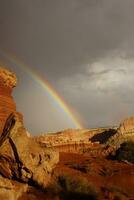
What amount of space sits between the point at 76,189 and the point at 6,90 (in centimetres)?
2706

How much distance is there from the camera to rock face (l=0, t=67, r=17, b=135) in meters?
42.4

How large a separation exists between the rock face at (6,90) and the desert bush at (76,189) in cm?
2349

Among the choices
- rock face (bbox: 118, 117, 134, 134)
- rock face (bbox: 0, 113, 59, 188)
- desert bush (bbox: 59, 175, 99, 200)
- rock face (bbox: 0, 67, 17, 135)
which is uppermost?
rock face (bbox: 0, 67, 17, 135)

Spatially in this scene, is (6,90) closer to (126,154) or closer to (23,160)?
(126,154)

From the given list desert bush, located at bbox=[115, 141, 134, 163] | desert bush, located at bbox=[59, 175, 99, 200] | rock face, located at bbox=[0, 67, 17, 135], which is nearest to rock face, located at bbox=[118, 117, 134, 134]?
rock face, located at bbox=[0, 67, 17, 135]

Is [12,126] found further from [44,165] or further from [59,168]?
[59,168]

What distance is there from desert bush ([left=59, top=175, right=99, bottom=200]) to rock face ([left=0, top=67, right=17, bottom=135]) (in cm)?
2349

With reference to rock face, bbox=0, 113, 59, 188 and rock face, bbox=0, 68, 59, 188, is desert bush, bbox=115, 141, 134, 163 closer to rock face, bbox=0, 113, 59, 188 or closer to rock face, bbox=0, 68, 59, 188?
rock face, bbox=0, 68, 59, 188

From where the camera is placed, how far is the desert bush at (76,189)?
18078 mm

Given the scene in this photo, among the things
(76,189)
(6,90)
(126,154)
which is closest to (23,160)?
(76,189)

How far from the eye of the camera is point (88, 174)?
22.6m

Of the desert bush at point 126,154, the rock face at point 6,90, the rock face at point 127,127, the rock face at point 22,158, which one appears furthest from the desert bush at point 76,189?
the rock face at point 127,127

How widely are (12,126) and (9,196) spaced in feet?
12.7

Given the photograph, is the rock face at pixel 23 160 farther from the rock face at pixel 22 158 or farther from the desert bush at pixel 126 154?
the desert bush at pixel 126 154
